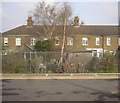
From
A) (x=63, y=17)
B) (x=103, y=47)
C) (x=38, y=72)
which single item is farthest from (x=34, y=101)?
(x=103, y=47)

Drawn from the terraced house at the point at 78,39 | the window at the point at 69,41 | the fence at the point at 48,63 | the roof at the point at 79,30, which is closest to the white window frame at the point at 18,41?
the terraced house at the point at 78,39

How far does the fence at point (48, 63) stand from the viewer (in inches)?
1126

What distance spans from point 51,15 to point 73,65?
78.3 ft

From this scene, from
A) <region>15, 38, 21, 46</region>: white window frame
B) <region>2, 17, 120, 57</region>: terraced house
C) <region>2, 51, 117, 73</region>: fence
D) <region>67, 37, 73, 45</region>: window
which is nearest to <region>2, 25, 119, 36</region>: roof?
<region>2, 17, 120, 57</region>: terraced house

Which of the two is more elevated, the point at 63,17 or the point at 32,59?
the point at 63,17

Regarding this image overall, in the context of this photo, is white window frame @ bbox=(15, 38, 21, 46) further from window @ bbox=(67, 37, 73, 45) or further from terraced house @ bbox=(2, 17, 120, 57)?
window @ bbox=(67, 37, 73, 45)

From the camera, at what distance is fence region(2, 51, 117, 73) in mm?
28594

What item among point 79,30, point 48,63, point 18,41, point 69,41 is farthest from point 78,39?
point 48,63

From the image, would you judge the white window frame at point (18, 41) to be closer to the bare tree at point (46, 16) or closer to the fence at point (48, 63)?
the bare tree at point (46, 16)

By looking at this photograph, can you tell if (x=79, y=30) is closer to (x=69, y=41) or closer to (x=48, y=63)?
(x=69, y=41)

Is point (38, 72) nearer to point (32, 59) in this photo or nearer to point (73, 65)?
point (32, 59)

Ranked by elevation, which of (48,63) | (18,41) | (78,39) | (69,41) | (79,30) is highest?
(79,30)

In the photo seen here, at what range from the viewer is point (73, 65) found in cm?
2905

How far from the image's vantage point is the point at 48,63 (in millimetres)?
29109
